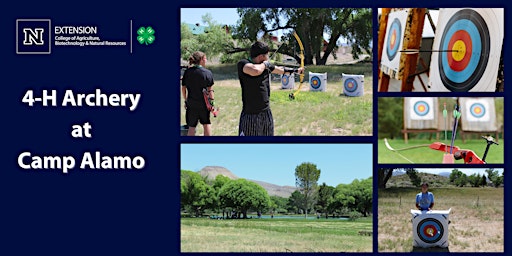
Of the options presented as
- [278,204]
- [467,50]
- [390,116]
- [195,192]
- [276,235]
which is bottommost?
[276,235]

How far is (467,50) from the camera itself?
308 inches

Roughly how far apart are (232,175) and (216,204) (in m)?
0.42

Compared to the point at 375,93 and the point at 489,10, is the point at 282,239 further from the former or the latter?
the point at 489,10

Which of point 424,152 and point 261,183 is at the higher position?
point 424,152

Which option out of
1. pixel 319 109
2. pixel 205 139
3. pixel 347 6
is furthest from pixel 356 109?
pixel 205 139

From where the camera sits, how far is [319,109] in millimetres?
8477

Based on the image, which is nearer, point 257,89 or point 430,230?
point 257,89

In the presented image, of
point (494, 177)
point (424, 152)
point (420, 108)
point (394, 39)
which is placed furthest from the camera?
point (424, 152)

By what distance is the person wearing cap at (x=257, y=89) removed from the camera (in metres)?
7.26

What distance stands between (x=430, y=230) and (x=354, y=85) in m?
1.74

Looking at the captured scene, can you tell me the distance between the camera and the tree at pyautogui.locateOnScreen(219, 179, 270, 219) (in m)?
7.80

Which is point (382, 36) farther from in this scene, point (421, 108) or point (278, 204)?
point (278, 204)

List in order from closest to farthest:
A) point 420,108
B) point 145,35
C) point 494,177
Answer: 1. point 145,35
2. point 494,177
3. point 420,108

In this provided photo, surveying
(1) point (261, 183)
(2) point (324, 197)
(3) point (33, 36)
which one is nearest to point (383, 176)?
(2) point (324, 197)
